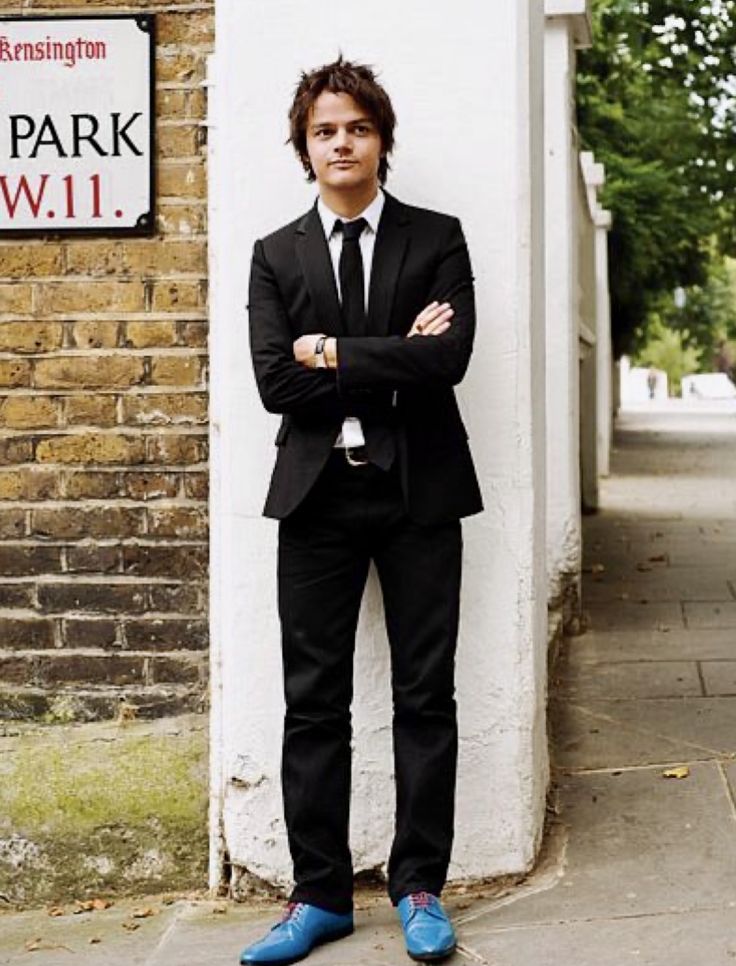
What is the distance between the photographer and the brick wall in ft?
16.6

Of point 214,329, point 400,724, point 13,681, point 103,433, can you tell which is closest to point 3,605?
point 13,681

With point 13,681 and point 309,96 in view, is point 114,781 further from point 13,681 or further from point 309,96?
point 309,96

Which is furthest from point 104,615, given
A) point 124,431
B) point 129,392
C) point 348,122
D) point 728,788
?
point 728,788

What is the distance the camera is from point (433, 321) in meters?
4.18

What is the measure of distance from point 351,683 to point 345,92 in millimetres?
1462

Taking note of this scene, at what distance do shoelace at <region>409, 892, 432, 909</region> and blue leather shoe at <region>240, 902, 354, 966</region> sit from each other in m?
0.22

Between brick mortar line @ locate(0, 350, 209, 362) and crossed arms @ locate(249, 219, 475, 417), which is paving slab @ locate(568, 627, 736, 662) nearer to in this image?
brick mortar line @ locate(0, 350, 209, 362)

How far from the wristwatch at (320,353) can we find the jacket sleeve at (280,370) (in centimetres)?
1

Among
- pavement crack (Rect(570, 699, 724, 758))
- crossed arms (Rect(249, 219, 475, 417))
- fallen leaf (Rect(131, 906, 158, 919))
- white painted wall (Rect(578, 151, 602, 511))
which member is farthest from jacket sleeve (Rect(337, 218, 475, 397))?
white painted wall (Rect(578, 151, 602, 511))

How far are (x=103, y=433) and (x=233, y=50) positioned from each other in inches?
45.9

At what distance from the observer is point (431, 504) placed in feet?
14.0

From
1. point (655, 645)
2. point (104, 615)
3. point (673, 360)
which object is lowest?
point (655, 645)

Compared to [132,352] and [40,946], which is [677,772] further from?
[132,352]

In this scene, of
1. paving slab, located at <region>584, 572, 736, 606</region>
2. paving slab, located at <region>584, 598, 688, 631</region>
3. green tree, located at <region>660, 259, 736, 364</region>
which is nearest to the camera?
paving slab, located at <region>584, 598, 688, 631</region>
